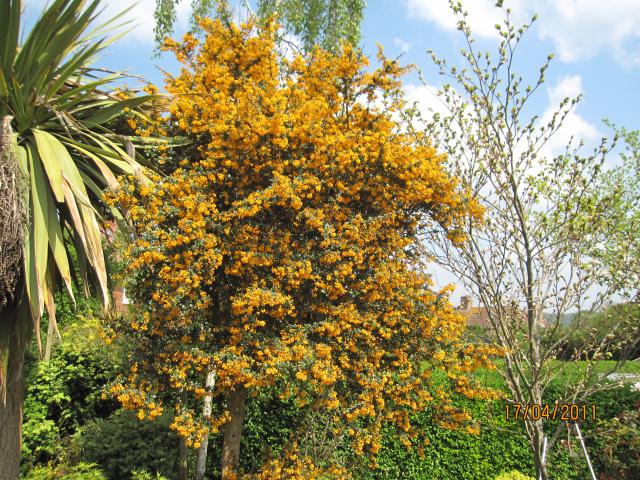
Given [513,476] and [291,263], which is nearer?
[291,263]

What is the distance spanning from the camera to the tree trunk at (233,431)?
17.7 ft

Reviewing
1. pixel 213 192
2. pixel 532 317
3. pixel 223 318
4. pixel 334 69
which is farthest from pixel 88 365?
pixel 532 317

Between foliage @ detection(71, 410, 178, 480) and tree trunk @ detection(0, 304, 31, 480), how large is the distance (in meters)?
1.30

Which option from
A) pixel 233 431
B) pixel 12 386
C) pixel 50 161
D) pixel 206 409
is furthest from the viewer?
pixel 233 431

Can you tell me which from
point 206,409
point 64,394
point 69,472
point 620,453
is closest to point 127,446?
point 69,472

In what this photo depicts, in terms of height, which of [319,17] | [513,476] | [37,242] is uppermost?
[319,17]

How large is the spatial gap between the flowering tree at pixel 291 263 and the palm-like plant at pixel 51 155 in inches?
16.4

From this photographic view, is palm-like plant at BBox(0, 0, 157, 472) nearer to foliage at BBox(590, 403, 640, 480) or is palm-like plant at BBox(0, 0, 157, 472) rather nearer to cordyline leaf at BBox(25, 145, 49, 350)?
cordyline leaf at BBox(25, 145, 49, 350)

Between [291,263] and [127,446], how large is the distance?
3.56m

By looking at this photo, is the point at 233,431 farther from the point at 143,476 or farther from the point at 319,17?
the point at 319,17

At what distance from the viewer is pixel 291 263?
14.9 feet

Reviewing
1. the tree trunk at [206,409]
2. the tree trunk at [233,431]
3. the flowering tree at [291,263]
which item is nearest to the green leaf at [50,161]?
the flowering tree at [291,263]

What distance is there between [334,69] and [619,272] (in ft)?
10.3

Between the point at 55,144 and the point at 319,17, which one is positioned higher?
the point at 319,17
